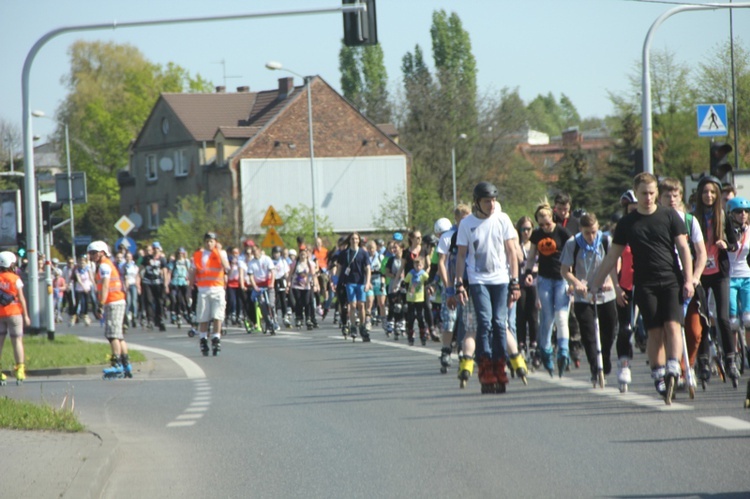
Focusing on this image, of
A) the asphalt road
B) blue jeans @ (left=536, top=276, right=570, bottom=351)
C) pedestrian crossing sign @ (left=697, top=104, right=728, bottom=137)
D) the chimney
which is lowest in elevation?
the asphalt road

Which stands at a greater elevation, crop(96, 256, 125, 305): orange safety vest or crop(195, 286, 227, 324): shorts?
crop(96, 256, 125, 305): orange safety vest

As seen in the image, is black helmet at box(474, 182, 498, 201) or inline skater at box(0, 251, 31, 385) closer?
black helmet at box(474, 182, 498, 201)

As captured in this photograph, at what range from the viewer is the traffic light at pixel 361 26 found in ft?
64.7

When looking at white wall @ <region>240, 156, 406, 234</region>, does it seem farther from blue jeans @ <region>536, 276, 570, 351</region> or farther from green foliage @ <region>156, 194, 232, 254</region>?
blue jeans @ <region>536, 276, 570, 351</region>

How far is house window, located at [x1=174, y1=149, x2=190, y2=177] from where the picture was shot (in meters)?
80.3

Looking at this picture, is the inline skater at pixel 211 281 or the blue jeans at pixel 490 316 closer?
the blue jeans at pixel 490 316

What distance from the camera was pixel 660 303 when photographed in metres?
11.3

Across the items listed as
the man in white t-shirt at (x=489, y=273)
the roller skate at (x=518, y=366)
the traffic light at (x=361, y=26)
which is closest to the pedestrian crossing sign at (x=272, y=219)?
the traffic light at (x=361, y=26)

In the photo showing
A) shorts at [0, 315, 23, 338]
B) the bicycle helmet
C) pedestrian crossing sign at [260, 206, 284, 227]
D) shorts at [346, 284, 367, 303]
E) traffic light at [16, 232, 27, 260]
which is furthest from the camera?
pedestrian crossing sign at [260, 206, 284, 227]

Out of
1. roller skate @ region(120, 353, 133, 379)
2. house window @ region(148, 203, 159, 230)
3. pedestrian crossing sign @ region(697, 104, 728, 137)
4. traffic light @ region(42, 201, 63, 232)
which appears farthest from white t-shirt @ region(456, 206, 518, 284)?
house window @ region(148, 203, 159, 230)

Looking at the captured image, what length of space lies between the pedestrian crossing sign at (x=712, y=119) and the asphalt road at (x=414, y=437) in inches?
339

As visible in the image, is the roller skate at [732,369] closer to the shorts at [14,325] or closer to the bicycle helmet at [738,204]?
the bicycle helmet at [738,204]

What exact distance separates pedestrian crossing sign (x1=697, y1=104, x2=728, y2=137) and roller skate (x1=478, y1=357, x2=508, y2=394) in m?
12.3

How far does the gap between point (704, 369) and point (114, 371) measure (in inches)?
350
